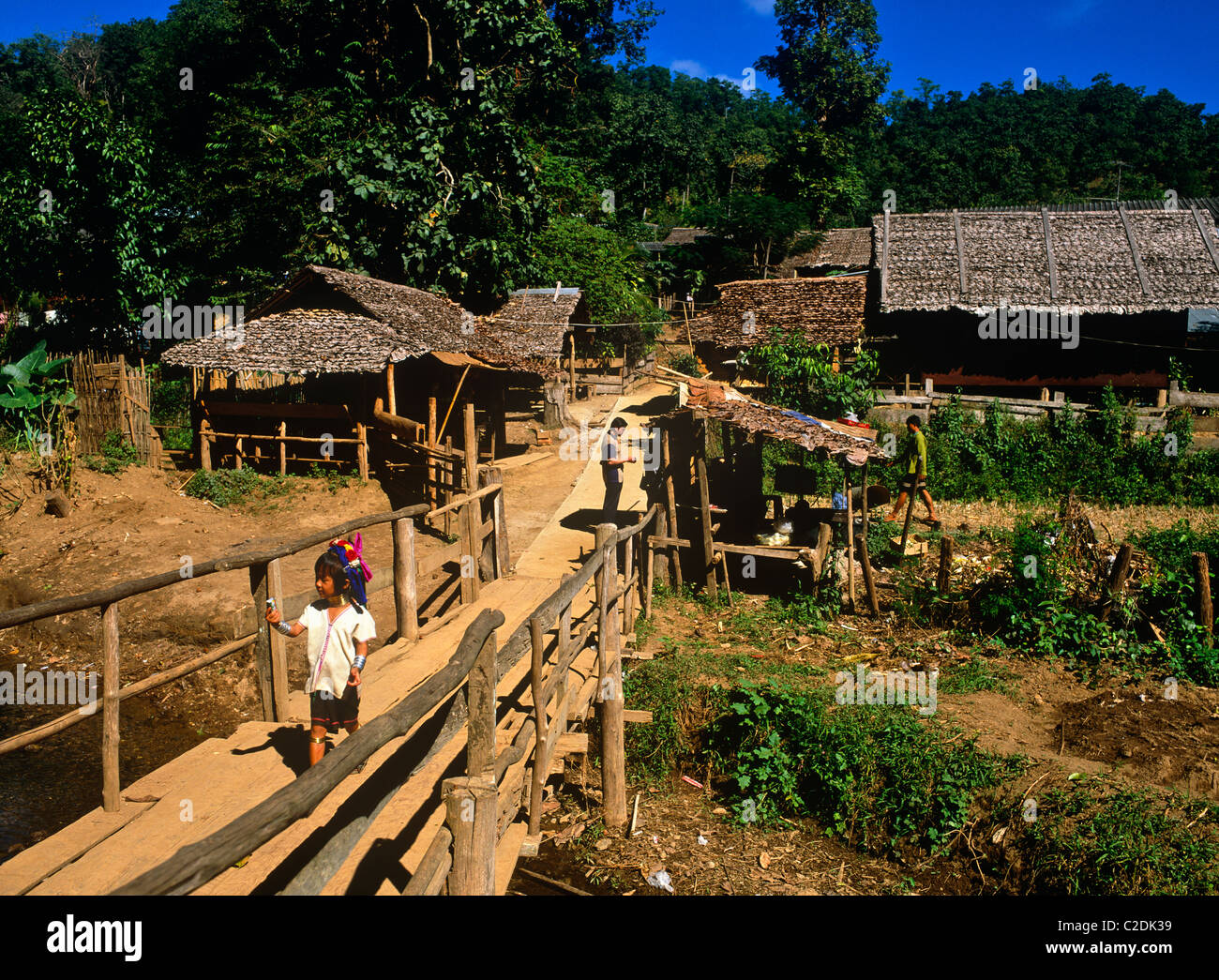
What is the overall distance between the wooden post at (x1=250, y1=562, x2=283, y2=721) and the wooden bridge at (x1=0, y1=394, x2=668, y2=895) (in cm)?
1

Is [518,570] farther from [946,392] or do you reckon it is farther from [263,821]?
[946,392]

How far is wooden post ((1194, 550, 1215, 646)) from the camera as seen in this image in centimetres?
924

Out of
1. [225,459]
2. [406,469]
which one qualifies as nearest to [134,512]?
[225,459]

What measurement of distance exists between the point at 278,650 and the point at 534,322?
21.6 m

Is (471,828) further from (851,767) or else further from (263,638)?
(851,767)

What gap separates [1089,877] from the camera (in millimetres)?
5859

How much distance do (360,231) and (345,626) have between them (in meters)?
22.2

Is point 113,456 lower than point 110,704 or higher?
higher

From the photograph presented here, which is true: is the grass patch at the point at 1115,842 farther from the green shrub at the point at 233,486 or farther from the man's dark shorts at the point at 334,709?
the green shrub at the point at 233,486

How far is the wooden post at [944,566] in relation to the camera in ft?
34.7

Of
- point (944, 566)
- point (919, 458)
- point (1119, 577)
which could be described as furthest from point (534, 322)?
point (1119, 577)

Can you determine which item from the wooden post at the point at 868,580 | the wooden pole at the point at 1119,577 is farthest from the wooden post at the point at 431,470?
the wooden pole at the point at 1119,577

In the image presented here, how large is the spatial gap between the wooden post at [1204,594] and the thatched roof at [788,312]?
13.4 meters

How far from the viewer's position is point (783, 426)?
1077cm
